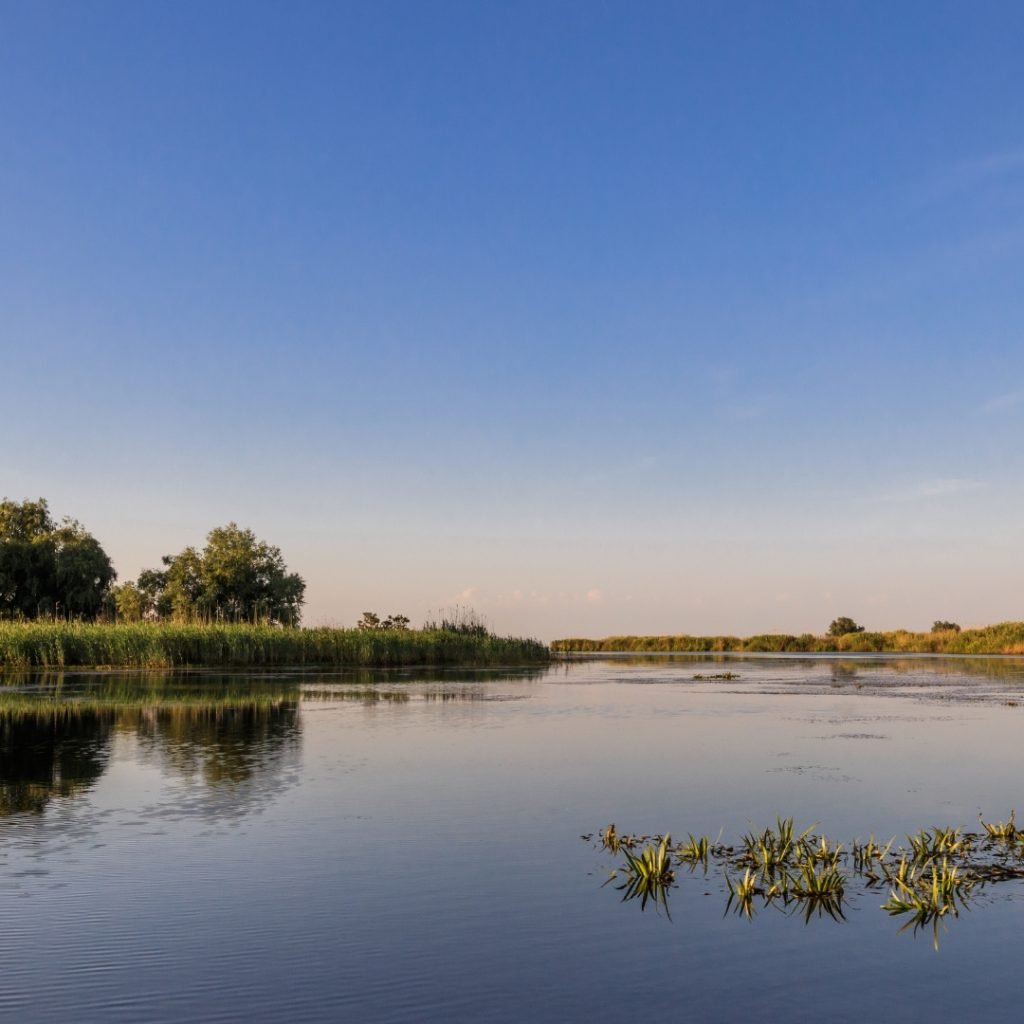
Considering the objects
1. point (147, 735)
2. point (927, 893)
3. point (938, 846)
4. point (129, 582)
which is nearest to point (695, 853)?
point (927, 893)

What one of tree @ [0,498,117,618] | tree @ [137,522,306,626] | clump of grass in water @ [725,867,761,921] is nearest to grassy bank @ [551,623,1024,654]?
tree @ [137,522,306,626]

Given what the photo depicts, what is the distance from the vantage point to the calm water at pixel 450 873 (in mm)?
Answer: 6629

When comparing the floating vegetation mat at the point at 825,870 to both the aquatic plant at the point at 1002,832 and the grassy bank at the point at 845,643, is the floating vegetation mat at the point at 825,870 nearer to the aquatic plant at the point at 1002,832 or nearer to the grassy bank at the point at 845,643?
the aquatic plant at the point at 1002,832

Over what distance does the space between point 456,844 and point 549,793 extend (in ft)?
11.9

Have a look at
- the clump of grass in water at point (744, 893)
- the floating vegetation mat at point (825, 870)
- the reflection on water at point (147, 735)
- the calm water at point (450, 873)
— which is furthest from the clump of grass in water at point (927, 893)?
the reflection on water at point (147, 735)

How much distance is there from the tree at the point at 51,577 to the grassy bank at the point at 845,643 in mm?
69873

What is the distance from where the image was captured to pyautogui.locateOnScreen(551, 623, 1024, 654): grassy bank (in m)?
94.6

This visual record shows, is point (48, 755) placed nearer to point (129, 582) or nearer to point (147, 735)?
point (147, 735)

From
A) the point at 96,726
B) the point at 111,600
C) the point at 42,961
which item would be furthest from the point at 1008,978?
the point at 111,600

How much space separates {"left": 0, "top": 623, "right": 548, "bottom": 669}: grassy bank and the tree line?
23283 millimetres

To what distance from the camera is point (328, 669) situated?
180ft

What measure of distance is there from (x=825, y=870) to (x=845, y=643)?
11191cm

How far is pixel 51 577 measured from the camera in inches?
3189

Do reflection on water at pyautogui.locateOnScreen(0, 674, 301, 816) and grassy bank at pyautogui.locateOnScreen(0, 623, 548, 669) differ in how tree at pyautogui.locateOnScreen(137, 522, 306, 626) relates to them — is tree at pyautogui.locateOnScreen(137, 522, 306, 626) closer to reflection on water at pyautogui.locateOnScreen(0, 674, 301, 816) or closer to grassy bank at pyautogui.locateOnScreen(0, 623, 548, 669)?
grassy bank at pyautogui.locateOnScreen(0, 623, 548, 669)
